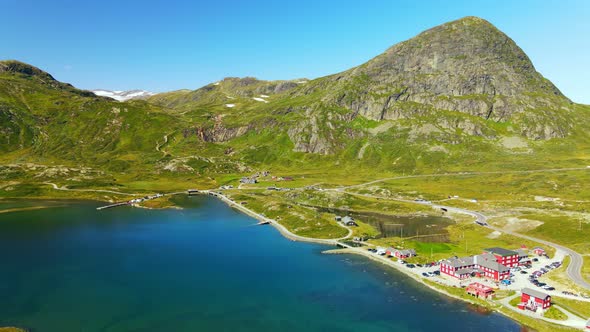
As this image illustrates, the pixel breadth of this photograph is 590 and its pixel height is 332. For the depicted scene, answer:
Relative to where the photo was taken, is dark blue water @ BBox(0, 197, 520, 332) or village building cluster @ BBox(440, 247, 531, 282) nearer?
dark blue water @ BBox(0, 197, 520, 332)

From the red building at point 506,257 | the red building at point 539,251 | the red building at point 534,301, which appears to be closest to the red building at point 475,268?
the red building at point 506,257

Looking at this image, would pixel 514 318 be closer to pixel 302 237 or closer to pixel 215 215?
pixel 302 237

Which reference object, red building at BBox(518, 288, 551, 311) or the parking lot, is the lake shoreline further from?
red building at BBox(518, 288, 551, 311)

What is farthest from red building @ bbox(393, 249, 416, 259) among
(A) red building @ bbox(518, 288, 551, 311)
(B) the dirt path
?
(A) red building @ bbox(518, 288, 551, 311)

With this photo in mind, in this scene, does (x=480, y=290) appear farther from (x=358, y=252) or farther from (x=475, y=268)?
(x=358, y=252)

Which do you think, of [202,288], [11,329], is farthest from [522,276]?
[11,329]

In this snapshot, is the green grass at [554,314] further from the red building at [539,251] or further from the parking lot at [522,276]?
the red building at [539,251]
